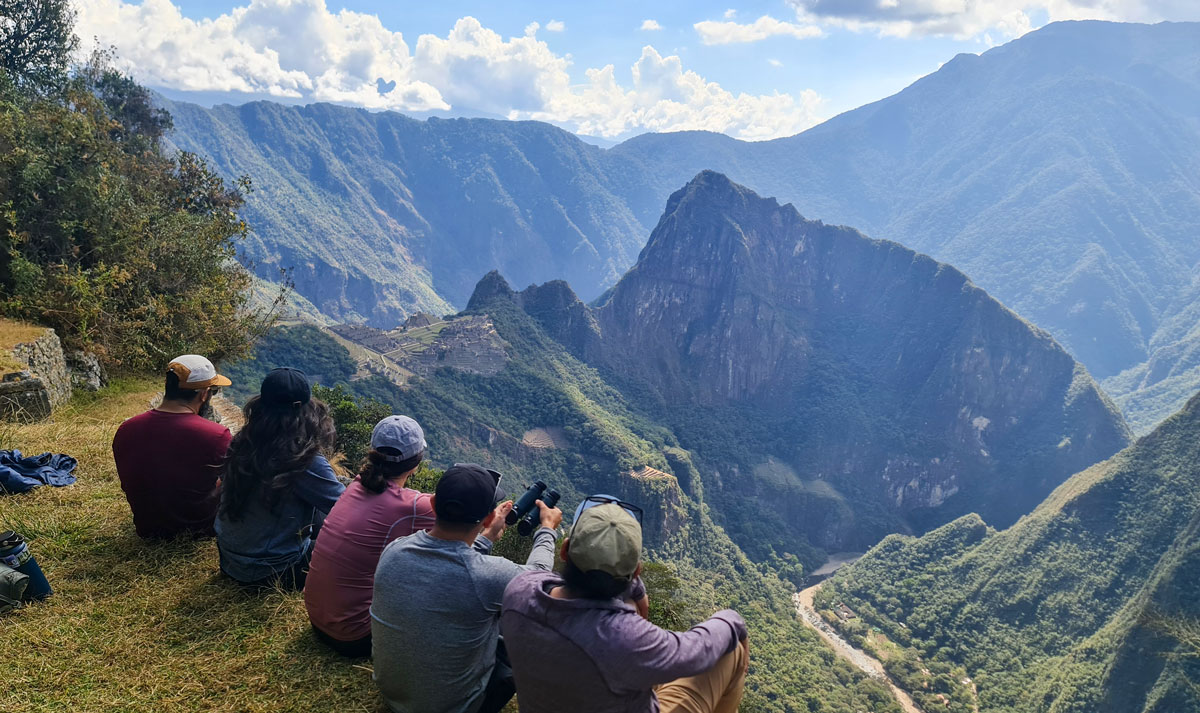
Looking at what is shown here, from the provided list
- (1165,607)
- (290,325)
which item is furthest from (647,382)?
(1165,607)

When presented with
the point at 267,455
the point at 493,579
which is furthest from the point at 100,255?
the point at 493,579

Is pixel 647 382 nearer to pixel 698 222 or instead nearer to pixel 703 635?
pixel 698 222

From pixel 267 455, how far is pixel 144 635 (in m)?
1.88

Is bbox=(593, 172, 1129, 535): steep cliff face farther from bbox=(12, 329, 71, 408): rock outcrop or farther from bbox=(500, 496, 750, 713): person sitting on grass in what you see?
bbox=(500, 496, 750, 713): person sitting on grass

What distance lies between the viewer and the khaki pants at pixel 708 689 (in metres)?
3.69

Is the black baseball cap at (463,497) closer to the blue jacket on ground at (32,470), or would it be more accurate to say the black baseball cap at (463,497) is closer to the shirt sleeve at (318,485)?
the shirt sleeve at (318,485)

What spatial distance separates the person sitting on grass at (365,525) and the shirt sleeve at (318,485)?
0.72 metres

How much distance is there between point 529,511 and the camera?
187 inches

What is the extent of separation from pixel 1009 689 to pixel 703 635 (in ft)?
174

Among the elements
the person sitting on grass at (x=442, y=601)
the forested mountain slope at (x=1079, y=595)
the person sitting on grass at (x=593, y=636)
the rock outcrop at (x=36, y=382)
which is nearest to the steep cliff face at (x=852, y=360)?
the forested mountain slope at (x=1079, y=595)

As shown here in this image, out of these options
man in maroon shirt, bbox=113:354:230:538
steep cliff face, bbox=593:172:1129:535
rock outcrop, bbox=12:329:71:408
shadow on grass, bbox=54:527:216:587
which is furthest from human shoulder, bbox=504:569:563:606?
steep cliff face, bbox=593:172:1129:535

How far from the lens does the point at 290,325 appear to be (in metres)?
65.9

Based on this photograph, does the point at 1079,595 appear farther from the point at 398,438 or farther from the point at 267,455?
the point at 267,455

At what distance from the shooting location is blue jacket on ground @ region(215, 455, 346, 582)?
17.1 feet
